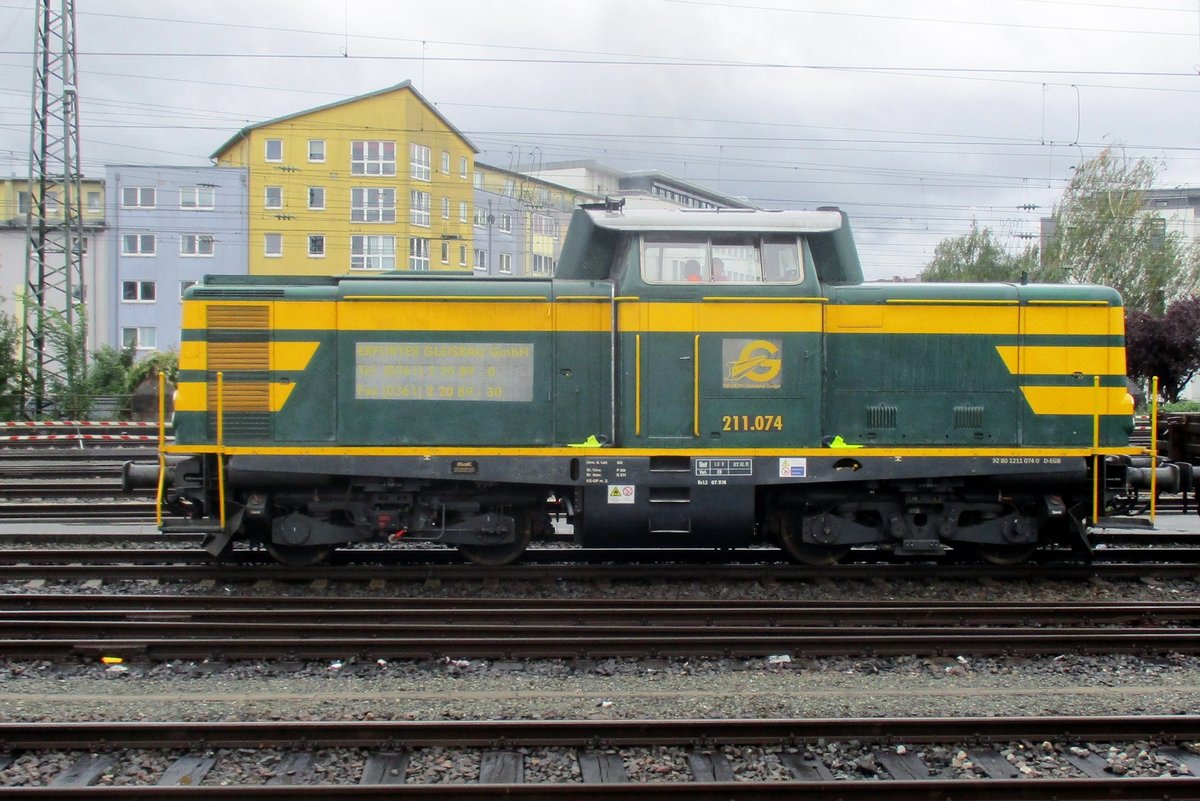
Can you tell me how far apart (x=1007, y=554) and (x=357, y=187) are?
121 ft

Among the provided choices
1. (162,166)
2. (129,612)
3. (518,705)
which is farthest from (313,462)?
(162,166)

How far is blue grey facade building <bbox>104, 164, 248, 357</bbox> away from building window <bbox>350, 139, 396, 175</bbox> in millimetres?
5677

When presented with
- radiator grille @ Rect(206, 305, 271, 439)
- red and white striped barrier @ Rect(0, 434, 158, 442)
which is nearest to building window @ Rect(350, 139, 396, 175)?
red and white striped barrier @ Rect(0, 434, 158, 442)

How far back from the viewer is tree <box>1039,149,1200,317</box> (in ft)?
132

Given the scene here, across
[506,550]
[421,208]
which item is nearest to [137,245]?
[421,208]

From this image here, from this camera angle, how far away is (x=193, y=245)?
44.9m

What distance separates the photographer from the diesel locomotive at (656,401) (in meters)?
9.17

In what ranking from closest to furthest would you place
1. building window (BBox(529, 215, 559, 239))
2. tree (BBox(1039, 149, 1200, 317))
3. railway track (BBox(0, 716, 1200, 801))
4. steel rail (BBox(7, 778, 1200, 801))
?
steel rail (BBox(7, 778, 1200, 801))
railway track (BBox(0, 716, 1200, 801))
tree (BBox(1039, 149, 1200, 317))
building window (BBox(529, 215, 559, 239))

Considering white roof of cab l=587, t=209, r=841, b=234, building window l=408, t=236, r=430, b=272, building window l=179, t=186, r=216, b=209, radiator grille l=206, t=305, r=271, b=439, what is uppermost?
building window l=179, t=186, r=216, b=209

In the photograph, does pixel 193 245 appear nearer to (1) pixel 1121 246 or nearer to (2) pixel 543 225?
(2) pixel 543 225

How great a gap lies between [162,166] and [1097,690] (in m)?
46.6

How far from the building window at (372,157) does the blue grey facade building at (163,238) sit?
5677 millimetres

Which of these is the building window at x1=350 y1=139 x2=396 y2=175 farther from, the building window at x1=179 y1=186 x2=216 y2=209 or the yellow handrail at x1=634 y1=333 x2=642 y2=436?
the yellow handrail at x1=634 y1=333 x2=642 y2=436

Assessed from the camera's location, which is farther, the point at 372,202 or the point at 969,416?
the point at 372,202
